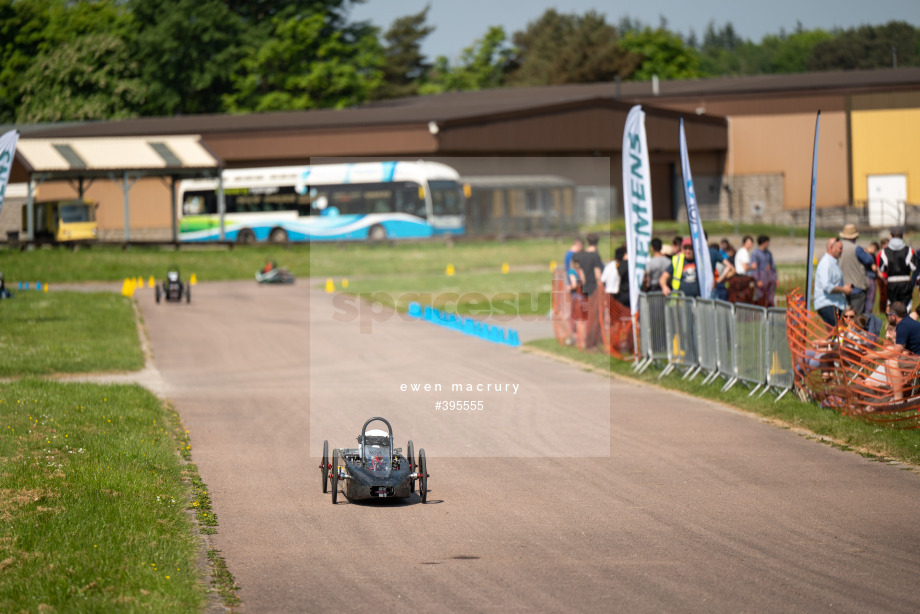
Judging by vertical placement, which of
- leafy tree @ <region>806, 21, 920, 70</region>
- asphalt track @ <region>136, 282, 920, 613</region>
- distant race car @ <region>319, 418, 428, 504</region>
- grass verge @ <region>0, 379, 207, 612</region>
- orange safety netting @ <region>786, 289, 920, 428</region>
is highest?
leafy tree @ <region>806, 21, 920, 70</region>

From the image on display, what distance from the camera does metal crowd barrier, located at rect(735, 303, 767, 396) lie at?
1483 centimetres

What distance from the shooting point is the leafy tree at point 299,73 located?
3022 inches

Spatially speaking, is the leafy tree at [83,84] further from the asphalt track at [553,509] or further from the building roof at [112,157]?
the asphalt track at [553,509]

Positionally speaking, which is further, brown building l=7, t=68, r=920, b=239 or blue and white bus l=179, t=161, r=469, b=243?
brown building l=7, t=68, r=920, b=239


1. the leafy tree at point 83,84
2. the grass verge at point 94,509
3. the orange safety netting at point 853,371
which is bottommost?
the grass verge at point 94,509

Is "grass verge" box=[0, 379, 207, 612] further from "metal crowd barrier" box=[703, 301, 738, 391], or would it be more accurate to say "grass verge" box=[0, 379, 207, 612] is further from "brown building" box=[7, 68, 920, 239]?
"brown building" box=[7, 68, 920, 239]

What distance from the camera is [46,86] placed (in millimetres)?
76375

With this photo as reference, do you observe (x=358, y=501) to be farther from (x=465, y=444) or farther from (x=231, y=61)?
(x=231, y=61)

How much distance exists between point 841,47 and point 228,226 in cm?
8495

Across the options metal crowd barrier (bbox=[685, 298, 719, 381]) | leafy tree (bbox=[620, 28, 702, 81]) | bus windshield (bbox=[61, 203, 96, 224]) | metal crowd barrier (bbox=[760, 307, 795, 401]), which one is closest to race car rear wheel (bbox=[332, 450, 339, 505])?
metal crowd barrier (bbox=[760, 307, 795, 401])

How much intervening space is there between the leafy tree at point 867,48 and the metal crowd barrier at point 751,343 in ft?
344

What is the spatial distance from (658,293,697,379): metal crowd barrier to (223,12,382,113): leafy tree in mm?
62342

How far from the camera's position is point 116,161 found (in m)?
48.0

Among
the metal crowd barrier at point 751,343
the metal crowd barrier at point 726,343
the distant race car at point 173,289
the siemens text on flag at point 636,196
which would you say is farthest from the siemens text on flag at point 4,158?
the metal crowd barrier at point 751,343
